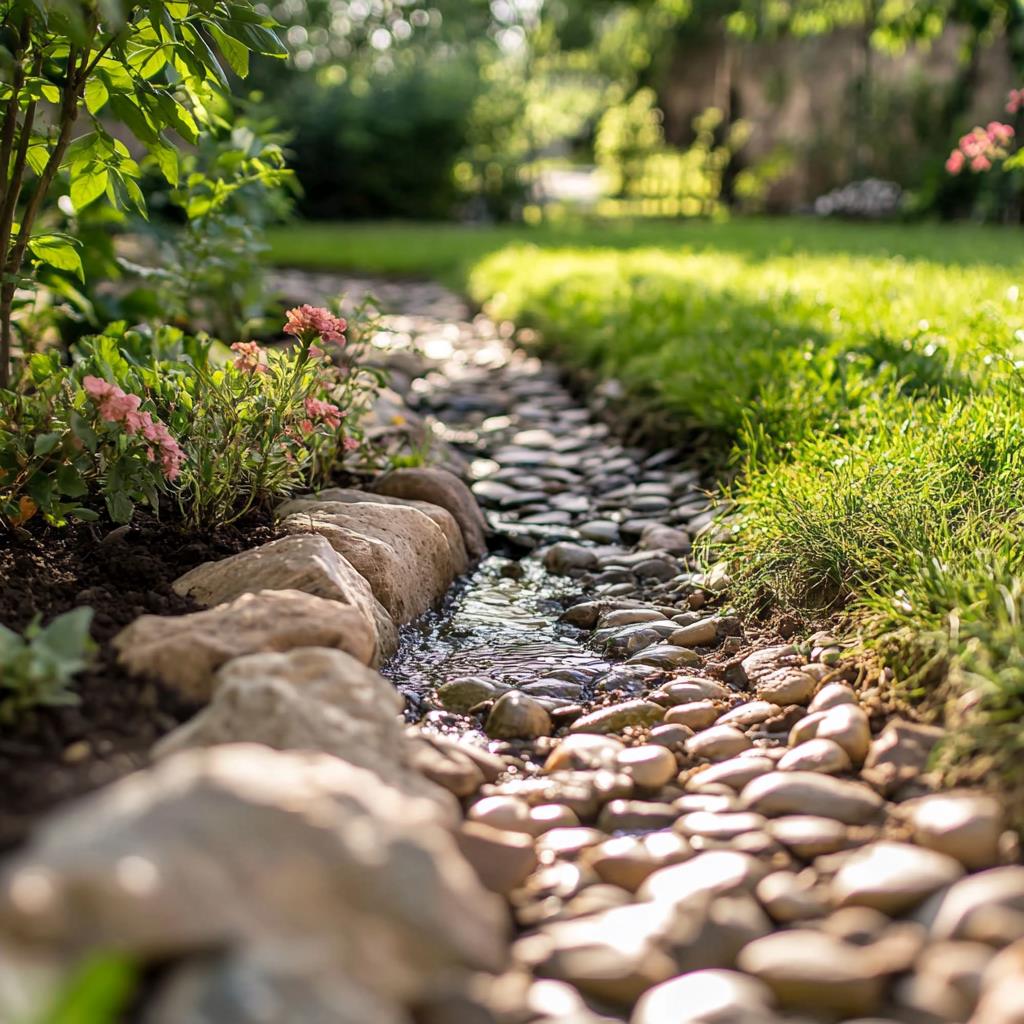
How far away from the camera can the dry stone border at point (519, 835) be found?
4.13 ft

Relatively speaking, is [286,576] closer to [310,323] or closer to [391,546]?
[391,546]

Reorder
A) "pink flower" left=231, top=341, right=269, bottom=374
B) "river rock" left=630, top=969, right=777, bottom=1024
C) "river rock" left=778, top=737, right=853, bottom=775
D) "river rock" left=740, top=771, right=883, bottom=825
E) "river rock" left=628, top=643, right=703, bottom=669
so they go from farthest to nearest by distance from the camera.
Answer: "pink flower" left=231, top=341, right=269, bottom=374
"river rock" left=628, top=643, right=703, bottom=669
"river rock" left=778, top=737, right=853, bottom=775
"river rock" left=740, top=771, right=883, bottom=825
"river rock" left=630, top=969, right=777, bottom=1024

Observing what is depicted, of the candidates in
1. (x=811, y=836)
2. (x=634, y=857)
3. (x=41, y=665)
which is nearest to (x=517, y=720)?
(x=634, y=857)

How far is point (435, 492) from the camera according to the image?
358 cm

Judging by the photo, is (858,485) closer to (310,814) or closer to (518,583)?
(518,583)

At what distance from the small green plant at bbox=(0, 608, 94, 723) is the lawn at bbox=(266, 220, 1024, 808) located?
1.43 m

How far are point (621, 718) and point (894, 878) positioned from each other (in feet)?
2.80

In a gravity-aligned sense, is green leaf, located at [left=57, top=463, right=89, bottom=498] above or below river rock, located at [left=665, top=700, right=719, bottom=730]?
above

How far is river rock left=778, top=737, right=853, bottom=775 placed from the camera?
2121mm

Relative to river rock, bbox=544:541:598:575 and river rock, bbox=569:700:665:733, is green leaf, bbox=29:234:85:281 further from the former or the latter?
river rock, bbox=569:700:665:733

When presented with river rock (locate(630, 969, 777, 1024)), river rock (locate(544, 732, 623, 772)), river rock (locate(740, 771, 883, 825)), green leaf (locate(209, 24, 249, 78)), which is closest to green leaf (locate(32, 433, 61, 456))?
green leaf (locate(209, 24, 249, 78))

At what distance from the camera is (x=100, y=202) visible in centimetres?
459

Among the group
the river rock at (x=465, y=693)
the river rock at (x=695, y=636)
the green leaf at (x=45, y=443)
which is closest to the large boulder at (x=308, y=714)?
the river rock at (x=465, y=693)

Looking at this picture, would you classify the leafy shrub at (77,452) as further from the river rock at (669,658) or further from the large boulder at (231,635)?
the river rock at (669,658)
